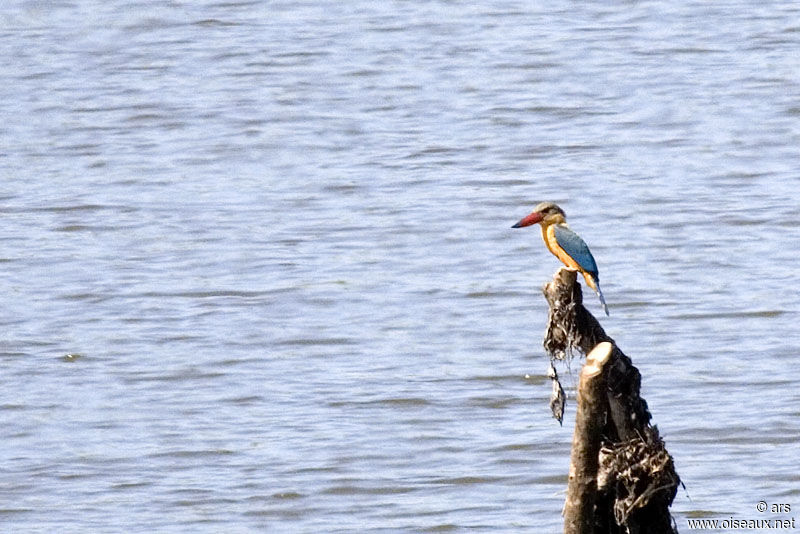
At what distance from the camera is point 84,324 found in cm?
1125

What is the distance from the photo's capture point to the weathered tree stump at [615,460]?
5219 millimetres

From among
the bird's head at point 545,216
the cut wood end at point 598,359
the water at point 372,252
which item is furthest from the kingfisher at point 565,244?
the water at point 372,252

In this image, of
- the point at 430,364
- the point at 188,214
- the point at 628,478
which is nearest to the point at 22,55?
the point at 188,214

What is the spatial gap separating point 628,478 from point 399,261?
7.13m

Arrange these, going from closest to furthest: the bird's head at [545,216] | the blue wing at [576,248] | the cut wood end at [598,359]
Answer: the cut wood end at [598,359]
the blue wing at [576,248]
the bird's head at [545,216]

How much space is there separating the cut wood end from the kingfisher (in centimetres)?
79

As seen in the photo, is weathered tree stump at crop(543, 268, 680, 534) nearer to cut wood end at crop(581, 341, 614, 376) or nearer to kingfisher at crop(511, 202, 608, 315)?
cut wood end at crop(581, 341, 614, 376)

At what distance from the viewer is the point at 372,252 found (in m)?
12.5

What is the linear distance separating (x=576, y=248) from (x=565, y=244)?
0.11 metres

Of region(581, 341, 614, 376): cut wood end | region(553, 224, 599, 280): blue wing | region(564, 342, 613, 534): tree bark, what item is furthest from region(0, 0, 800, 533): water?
region(581, 341, 614, 376): cut wood end

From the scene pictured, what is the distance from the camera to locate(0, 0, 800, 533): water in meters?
8.54

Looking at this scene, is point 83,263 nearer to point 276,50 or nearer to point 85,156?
point 85,156

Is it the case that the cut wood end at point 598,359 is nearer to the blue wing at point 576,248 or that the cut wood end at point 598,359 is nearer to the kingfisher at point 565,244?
the kingfisher at point 565,244

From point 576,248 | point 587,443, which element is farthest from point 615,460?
point 576,248
